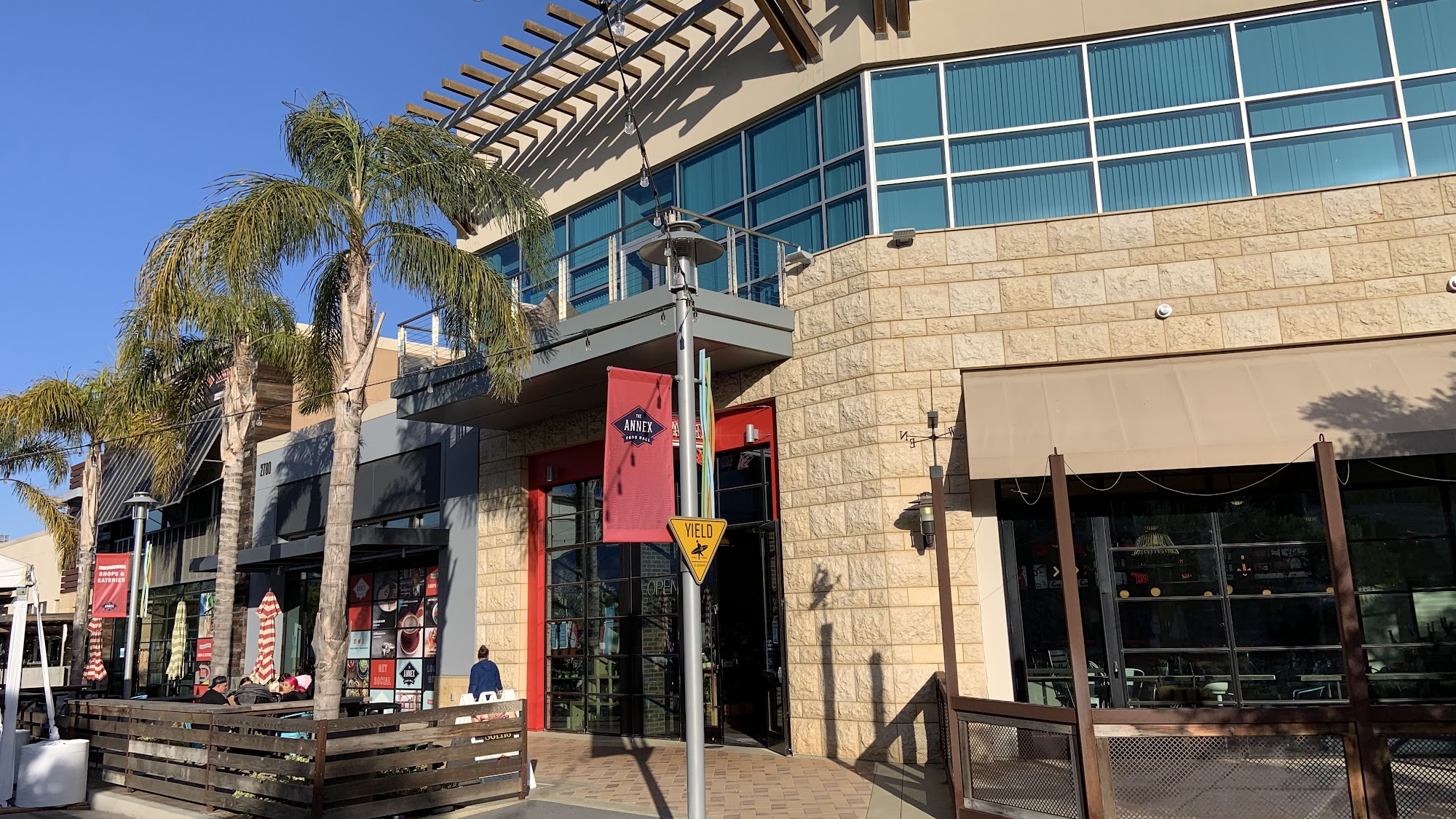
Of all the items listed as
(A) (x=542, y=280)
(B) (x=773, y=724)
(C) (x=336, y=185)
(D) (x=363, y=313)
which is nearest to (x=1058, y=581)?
(B) (x=773, y=724)

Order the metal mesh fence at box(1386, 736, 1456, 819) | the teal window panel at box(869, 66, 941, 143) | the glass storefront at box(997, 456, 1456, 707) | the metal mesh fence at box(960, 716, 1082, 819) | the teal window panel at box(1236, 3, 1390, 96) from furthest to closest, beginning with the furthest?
the teal window panel at box(869, 66, 941, 143), the teal window panel at box(1236, 3, 1390, 96), the glass storefront at box(997, 456, 1456, 707), the metal mesh fence at box(960, 716, 1082, 819), the metal mesh fence at box(1386, 736, 1456, 819)

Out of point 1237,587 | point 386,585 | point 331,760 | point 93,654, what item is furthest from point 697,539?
point 93,654

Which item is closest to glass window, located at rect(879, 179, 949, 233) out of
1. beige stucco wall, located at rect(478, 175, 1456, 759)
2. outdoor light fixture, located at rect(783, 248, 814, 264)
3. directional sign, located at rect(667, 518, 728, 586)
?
beige stucco wall, located at rect(478, 175, 1456, 759)

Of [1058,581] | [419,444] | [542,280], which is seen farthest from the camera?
[419,444]

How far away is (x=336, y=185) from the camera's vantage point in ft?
43.2

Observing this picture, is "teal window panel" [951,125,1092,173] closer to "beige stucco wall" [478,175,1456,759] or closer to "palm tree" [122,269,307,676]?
"beige stucco wall" [478,175,1456,759]

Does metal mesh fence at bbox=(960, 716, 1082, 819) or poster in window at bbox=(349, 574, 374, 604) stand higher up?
poster in window at bbox=(349, 574, 374, 604)

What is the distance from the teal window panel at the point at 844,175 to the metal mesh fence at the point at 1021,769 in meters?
7.69

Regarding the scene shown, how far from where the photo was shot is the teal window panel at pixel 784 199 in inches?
583

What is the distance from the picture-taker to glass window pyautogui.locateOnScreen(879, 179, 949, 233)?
1372cm

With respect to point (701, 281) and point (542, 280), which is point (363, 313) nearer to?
point (542, 280)

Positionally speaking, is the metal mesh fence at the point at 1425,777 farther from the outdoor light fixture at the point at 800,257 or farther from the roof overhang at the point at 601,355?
the outdoor light fixture at the point at 800,257

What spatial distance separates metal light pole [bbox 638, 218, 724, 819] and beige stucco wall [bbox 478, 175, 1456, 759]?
3.92 m

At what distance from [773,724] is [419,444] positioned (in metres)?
10.0
